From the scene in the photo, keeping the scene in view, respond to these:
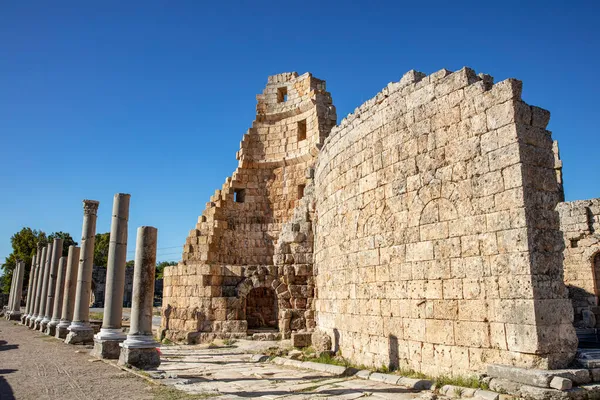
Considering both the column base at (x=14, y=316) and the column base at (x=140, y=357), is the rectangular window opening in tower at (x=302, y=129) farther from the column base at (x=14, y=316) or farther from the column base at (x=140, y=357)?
the column base at (x=14, y=316)

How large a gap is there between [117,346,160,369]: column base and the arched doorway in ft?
30.0

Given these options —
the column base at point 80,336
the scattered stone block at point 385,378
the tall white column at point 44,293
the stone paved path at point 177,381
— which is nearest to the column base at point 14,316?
the tall white column at point 44,293

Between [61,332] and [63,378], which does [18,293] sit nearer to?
[61,332]

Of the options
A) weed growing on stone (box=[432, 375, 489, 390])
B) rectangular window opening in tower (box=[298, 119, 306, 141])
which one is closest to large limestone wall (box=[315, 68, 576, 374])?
weed growing on stone (box=[432, 375, 489, 390])

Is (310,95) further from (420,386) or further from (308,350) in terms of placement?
(420,386)

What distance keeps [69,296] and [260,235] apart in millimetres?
7755

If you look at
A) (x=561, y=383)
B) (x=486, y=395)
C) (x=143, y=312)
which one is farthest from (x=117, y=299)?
(x=561, y=383)

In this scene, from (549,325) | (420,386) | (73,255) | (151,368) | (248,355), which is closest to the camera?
(549,325)

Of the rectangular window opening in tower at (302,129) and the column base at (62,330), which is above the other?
the rectangular window opening in tower at (302,129)

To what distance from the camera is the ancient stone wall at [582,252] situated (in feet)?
46.2

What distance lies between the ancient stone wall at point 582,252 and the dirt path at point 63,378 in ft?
41.6

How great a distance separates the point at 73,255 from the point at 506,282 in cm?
1765

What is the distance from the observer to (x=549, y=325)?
5.93m

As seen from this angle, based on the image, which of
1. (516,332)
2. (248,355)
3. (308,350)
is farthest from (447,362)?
(248,355)
